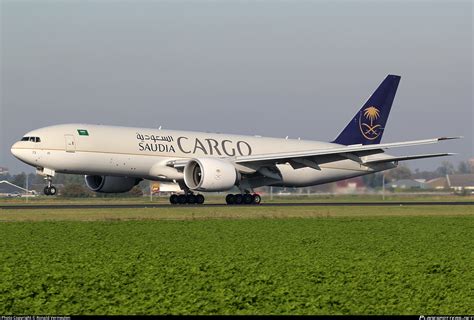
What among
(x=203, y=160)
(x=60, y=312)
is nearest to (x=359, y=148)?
(x=203, y=160)

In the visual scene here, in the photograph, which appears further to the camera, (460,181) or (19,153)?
(460,181)

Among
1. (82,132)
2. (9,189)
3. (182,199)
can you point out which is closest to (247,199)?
(182,199)

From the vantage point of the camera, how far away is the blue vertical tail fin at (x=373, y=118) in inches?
2014

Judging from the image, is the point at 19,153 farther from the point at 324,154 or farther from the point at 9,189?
the point at 9,189

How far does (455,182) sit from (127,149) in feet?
116

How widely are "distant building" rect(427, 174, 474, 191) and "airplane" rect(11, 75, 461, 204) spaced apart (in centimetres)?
1871

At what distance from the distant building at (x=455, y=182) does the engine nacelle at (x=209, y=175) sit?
96.1 feet

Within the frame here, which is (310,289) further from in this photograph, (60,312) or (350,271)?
(60,312)

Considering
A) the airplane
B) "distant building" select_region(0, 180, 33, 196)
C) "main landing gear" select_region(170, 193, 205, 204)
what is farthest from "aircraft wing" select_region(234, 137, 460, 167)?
"distant building" select_region(0, 180, 33, 196)

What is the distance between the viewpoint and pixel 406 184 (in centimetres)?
6469

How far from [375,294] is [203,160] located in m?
28.5

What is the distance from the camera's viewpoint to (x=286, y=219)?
32031mm

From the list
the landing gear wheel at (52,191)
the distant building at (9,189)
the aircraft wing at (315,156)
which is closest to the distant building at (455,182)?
the aircraft wing at (315,156)

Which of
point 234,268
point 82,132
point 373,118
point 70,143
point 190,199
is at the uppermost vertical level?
point 373,118
